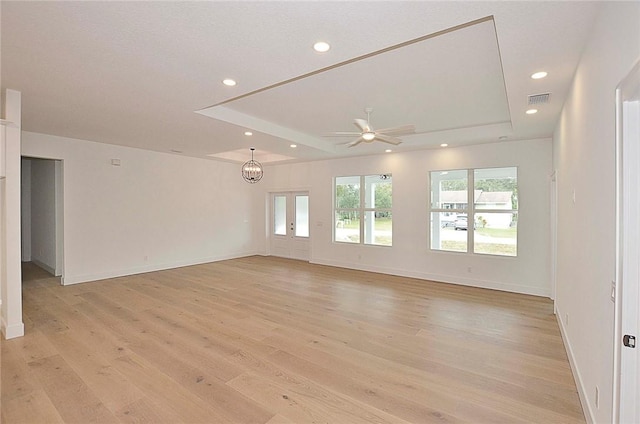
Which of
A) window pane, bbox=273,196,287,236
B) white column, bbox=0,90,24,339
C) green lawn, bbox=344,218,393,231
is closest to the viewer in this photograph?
white column, bbox=0,90,24,339

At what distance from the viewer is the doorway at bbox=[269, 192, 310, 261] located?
9070 millimetres

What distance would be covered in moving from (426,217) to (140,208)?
20.8ft

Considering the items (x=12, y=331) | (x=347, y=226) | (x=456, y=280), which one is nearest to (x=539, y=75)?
(x=456, y=280)

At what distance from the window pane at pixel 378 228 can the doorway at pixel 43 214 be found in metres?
6.34

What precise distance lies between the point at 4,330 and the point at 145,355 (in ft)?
6.52

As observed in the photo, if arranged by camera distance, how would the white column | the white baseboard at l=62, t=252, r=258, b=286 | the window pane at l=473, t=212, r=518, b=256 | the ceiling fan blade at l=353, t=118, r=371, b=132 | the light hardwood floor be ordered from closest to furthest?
1. the light hardwood floor
2. the white column
3. the ceiling fan blade at l=353, t=118, r=371, b=132
4. the window pane at l=473, t=212, r=518, b=256
5. the white baseboard at l=62, t=252, r=258, b=286

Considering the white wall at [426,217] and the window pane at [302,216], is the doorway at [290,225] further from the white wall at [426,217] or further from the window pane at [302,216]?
the white wall at [426,217]

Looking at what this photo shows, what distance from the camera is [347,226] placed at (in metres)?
7.99

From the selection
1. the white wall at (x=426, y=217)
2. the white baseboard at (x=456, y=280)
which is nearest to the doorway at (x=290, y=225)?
the white wall at (x=426, y=217)

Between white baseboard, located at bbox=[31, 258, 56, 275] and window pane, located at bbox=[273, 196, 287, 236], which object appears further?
window pane, located at bbox=[273, 196, 287, 236]

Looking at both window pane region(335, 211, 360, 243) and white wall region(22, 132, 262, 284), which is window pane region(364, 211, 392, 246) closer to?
window pane region(335, 211, 360, 243)

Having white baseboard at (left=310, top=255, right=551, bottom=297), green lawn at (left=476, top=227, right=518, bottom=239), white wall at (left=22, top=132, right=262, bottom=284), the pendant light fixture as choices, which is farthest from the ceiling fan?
white wall at (left=22, top=132, right=262, bottom=284)

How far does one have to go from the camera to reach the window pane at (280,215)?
9570mm

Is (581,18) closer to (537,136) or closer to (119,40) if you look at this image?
(119,40)
